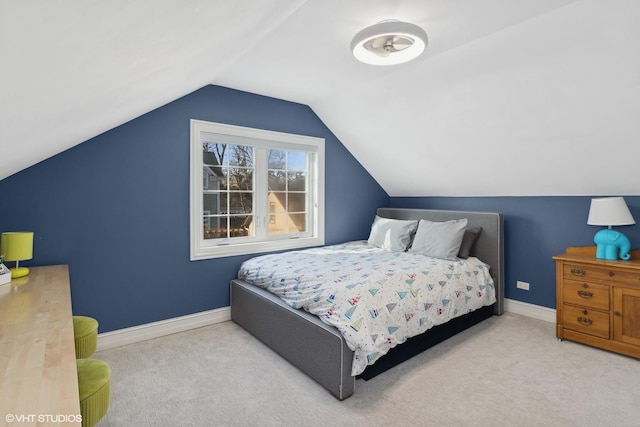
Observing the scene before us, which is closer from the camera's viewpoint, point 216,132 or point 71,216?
point 71,216

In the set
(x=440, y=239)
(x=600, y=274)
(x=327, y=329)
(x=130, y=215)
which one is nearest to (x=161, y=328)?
(x=130, y=215)

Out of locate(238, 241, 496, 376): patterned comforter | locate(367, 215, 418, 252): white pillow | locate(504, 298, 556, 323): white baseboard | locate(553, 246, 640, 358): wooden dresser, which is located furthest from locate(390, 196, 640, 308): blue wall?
locate(367, 215, 418, 252): white pillow

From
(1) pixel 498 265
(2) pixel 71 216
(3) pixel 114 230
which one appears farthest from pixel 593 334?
(2) pixel 71 216

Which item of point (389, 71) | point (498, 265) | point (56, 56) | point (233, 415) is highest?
point (389, 71)

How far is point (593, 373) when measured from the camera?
2.41 metres

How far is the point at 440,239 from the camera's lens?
3523 millimetres

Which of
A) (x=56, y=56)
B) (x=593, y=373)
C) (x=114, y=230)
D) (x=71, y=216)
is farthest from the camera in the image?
(x=114, y=230)

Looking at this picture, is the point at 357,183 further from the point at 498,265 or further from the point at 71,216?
the point at 71,216

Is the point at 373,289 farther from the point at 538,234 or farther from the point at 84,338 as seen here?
the point at 538,234

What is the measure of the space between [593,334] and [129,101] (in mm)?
3844

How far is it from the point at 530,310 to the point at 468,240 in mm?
940

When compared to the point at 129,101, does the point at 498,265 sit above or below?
below

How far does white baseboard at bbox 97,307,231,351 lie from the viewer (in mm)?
2848

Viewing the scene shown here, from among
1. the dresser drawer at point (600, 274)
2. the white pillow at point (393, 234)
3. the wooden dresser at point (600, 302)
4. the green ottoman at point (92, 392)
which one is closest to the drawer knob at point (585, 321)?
the wooden dresser at point (600, 302)
